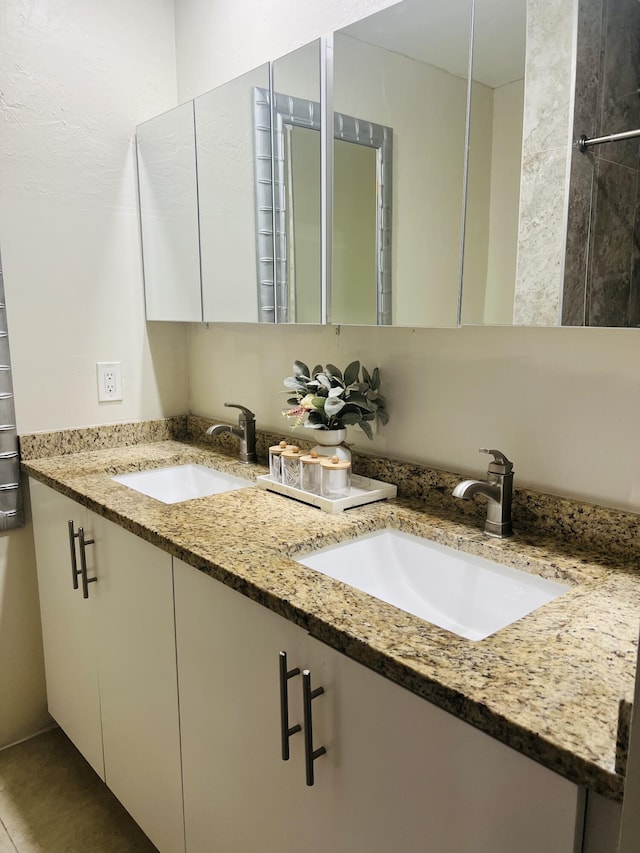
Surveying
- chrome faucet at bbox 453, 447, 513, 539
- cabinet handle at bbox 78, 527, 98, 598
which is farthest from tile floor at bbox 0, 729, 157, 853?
chrome faucet at bbox 453, 447, 513, 539

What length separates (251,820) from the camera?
1188mm

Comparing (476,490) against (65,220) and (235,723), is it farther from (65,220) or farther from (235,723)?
(65,220)

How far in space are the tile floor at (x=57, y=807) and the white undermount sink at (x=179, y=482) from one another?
2.84 feet

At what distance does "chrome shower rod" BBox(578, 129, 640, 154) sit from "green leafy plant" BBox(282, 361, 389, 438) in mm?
704

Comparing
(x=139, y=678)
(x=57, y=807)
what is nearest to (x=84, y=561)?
(x=139, y=678)

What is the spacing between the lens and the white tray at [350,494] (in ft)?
4.88

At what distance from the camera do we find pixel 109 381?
215 cm

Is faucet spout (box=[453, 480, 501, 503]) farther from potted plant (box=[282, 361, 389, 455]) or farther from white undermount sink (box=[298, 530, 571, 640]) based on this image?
potted plant (box=[282, 361, 389, 455])

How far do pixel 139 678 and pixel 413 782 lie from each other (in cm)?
86

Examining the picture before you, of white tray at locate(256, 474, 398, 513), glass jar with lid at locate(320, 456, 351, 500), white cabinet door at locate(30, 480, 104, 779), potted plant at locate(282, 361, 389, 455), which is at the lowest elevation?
white cabinet door at locate(30, 480, 104, 779)

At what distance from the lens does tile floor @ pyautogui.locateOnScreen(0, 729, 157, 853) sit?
173 cm

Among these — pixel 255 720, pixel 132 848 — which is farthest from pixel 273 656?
pixel 132 848

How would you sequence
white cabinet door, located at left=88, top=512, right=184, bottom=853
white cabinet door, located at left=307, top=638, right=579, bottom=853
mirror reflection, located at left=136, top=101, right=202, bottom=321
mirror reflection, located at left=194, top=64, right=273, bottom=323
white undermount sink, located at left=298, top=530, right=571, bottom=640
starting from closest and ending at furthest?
white cabinet door, located at left=307, top=638, right=579, bottom=853 → white undermount sink, located at left=298, top=530, right=571, bottom=640 → white cabinet door, located at left=88, top=512, right=184, bottom=853 → mirror reflection, located at left=194, top=64, right=273, bottom=323 → mirror reflection, located at left=136, top=101, right=202, bottom=321

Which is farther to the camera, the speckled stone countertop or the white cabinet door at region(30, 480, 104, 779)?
the white cabinet door at region(30, 480, 104, 779)
